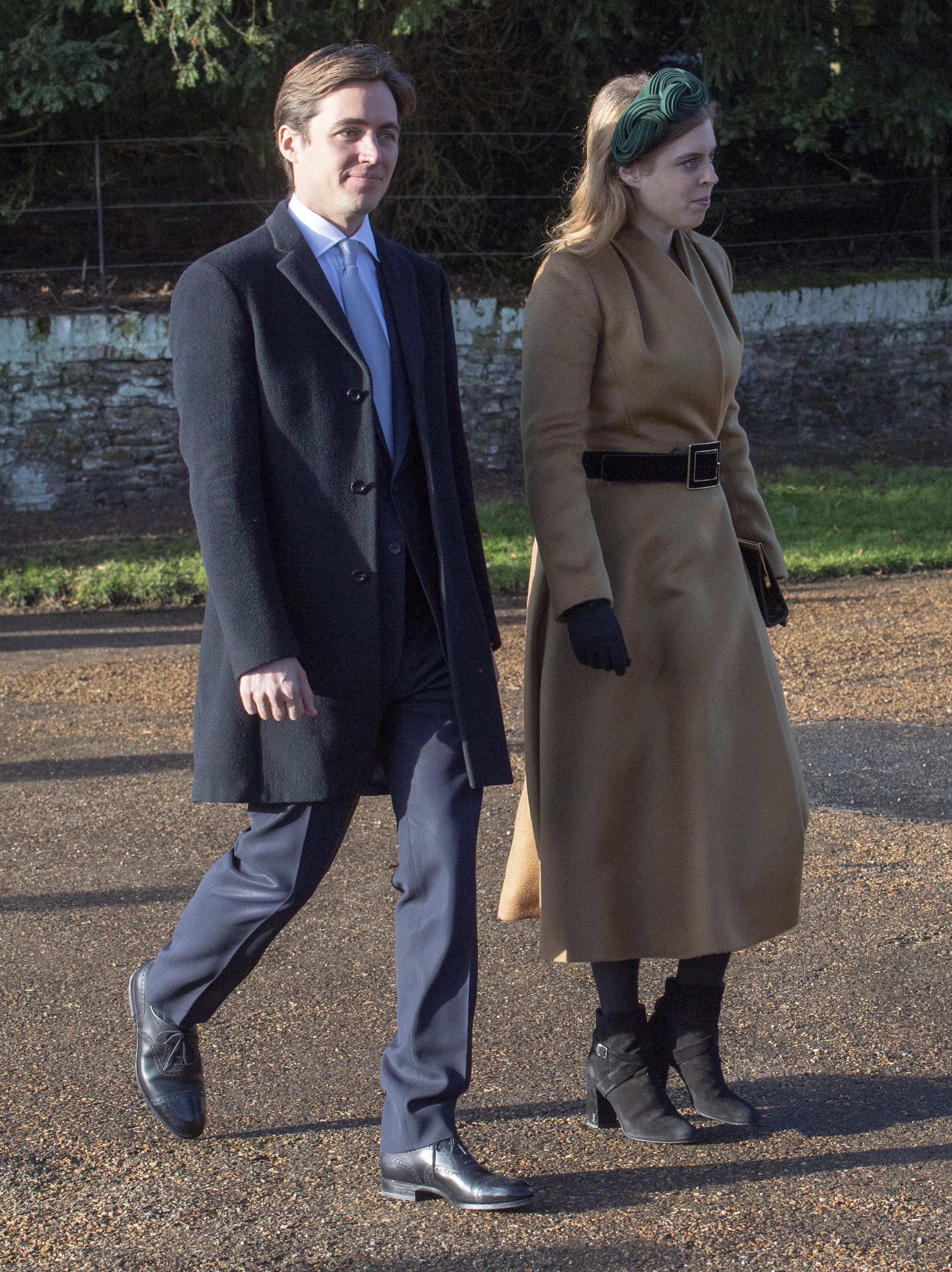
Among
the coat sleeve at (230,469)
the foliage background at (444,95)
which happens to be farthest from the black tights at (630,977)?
the foliage background at (444,95)

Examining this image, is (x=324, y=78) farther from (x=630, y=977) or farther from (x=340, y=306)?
(x=630, y=977)

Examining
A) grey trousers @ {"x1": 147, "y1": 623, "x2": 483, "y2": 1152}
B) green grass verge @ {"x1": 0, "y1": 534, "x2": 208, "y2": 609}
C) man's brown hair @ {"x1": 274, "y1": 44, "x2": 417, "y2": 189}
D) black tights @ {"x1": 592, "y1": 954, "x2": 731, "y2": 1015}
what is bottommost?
green grass verge @ {"x1": 0, "y1": 534, "x2": 208, "y2": 609}

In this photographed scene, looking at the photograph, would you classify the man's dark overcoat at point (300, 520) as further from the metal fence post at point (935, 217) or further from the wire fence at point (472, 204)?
the metal fence post at point (935, 217)

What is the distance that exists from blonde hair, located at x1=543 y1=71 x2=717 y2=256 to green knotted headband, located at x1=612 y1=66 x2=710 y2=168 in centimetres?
3

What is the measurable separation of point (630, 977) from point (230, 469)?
1.35 metres

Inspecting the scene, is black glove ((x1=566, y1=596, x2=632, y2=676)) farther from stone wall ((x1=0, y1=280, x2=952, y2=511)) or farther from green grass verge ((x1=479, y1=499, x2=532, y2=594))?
stone wall ((x1=0, y1=280, x2=952, y2=511))

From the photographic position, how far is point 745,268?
1802 cm

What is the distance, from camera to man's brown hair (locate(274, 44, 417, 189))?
292cm

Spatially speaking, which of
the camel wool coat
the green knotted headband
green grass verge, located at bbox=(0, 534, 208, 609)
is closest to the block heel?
the camel wool coat

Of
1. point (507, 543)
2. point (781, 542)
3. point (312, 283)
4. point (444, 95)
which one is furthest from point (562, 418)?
point (444, 95)

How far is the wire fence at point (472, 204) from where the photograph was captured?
1515cm

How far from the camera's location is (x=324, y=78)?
2.92 meters

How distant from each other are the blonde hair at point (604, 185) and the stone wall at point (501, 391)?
1113 cm

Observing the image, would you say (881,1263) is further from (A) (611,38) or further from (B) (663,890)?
(A) (611,38)
